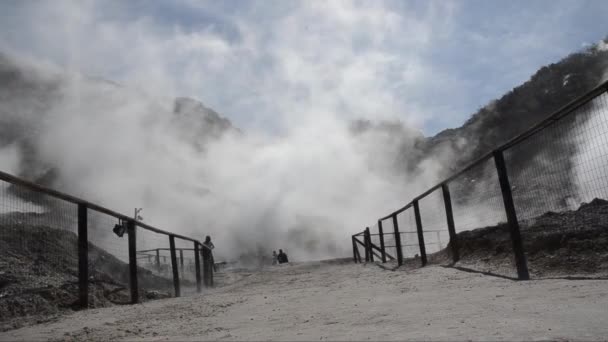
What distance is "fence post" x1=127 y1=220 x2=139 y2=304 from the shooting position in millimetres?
5211

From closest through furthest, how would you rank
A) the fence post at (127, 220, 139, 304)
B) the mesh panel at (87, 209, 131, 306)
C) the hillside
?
the fence post at (127, 220, 139, 304) < the mesh panel at (87, 209, 131, 306) < the hillside

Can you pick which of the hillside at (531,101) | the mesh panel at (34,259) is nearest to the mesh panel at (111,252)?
the mesh panel at (34,259)

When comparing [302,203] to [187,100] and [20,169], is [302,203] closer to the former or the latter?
[20,169]

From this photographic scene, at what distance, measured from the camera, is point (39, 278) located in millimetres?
4922

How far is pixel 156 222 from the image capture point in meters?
39.0

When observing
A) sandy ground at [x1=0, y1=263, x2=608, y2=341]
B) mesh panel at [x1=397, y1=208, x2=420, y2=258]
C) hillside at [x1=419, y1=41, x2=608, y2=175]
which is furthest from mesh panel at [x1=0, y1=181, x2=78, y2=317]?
hillside at [x1=419, y1=41, x2=608, y2=175]

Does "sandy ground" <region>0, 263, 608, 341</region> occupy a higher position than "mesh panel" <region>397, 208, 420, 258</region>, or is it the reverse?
"mesh panel" <region>397, 208, 420, 258</region>

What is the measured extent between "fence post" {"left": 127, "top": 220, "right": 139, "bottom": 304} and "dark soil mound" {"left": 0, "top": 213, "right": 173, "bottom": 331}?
10.1 inches

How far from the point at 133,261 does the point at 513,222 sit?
15.0 ft

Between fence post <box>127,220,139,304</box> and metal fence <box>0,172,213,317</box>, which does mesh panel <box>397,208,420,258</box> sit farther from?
metal fence <box>0,172,213,317</box>

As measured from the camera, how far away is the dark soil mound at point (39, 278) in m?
3.82

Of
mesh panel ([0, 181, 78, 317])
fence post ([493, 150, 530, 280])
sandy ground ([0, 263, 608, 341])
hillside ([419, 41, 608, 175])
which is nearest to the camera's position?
sandy ground ([0, 263, 608, 341])

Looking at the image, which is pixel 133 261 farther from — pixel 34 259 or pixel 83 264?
pixel 34 259

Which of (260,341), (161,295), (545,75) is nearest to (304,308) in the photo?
(260,341)
